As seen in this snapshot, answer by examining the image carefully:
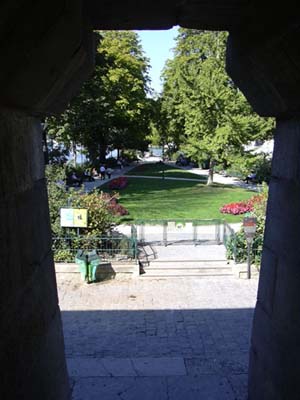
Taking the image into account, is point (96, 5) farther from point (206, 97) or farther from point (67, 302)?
point (206, 97)

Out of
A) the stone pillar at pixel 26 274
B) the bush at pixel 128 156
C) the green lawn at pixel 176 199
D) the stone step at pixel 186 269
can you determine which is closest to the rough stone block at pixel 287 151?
the stone pillar at pixel 26 274

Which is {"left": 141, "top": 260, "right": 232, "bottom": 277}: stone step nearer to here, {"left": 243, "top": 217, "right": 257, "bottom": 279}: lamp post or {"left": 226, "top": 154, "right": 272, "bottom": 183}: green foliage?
{"left": 243, "top": 217, "right": 257, "bottom": 279}: lamp post

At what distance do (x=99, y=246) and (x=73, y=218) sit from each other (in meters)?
1.28

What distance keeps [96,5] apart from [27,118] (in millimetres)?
1030

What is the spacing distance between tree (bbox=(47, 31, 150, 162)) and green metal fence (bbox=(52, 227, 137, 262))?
1572 cm

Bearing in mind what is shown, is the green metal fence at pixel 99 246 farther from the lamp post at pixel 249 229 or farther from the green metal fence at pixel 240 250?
the lamp post at pixel 249 229

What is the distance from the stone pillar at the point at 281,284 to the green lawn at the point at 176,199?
1380cm

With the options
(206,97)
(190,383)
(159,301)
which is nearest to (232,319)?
(159,301)

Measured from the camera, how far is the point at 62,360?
4180 millimetres

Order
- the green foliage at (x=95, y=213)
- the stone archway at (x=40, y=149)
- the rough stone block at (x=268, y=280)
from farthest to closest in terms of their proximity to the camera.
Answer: the green foliage at (x=95, y=213), the rough stone block at (x=268, y=280), the stone archway at (x=40, y=149)

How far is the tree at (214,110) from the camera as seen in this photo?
2772 cm

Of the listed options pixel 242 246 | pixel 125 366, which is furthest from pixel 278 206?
pixel 242 246

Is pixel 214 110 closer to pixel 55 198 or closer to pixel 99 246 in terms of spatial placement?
pixel 55 198

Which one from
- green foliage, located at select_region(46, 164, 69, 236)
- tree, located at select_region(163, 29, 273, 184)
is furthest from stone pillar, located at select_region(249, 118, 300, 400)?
tree, located at select_region(163, 29, 273, 184)
